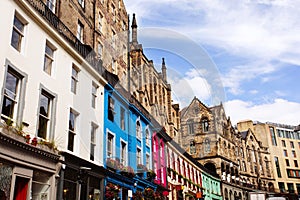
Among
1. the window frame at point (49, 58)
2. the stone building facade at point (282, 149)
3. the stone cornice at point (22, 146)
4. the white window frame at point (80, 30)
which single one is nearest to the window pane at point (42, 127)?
the stone cornice at point (22, 146)

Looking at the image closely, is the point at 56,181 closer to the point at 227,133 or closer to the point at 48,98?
the point at 48,98

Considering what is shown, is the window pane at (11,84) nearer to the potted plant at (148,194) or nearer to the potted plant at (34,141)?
the potted plant at (34,141)

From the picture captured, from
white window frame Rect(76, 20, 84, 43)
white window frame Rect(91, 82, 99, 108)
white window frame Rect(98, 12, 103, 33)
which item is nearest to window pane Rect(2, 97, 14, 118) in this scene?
white window frame Rect(91, 82, 99, 108)

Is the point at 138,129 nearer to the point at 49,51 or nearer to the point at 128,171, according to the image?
the point at 128,171

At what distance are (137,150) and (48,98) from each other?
435 inches

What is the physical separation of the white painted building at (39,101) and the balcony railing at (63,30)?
0.22 m

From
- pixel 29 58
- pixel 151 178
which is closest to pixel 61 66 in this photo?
pixel 29 58

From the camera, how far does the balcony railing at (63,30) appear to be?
47.3ft

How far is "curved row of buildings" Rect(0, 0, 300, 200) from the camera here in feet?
38.5

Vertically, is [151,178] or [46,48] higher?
[46,48]

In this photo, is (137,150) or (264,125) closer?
(137,150)

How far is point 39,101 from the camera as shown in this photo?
43.2 feet

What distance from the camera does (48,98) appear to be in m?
14.2

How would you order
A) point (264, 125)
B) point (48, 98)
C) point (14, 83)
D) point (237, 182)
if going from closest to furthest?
1. point (14, 83)
2. point (48, 98)
3. point (237, 182)
4. point (264, 125)
